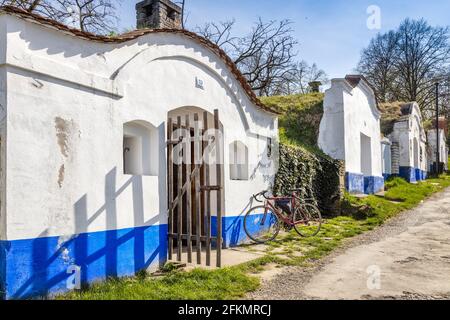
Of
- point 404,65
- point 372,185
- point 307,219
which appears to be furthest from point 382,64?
point 307,219

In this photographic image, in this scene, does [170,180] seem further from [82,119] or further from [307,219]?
[307,219]

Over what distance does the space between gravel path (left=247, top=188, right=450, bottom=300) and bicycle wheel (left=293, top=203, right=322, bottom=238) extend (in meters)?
1.00

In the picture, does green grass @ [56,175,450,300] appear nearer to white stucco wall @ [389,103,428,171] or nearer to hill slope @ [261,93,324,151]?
hill slope @ [261,93,324,151]

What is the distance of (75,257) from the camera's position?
189 inches

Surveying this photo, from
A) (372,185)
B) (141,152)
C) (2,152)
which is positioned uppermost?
(141,152)

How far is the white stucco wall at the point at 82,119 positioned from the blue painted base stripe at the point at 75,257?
13cm

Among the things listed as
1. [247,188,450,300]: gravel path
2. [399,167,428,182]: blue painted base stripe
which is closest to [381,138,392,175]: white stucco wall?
[399,167,428,182]: blue painted base stripe

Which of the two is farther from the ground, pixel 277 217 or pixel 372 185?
pixel 372 185

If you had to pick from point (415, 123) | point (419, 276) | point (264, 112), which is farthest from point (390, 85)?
point (419, 276)

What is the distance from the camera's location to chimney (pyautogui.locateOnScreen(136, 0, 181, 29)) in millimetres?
7664

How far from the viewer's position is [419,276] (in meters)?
5.69

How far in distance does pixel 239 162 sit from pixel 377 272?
12.8ft

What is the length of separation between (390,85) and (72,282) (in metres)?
33.6
